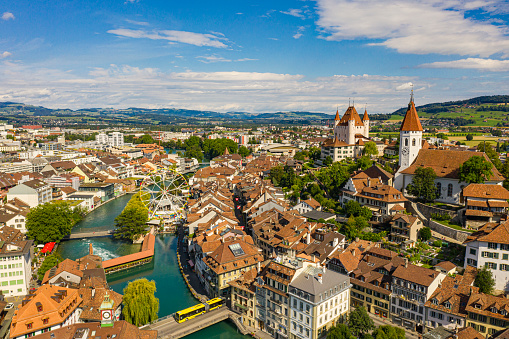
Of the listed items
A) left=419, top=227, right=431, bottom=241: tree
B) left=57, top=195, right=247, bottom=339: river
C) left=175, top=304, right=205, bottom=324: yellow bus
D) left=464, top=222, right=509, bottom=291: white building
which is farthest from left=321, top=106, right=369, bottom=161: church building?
left=175, top=304, right=205, bottom=324: yellow bus

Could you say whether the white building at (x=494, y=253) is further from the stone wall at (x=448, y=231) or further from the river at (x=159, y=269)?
the river at (x=159, y=269)

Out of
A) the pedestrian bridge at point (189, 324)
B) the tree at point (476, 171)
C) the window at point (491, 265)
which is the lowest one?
the pedestrian bridge at point (189, 324)

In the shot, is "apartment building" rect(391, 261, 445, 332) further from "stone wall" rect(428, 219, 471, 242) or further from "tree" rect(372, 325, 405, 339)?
"stone wall" rect(428, 219, 471, 242)

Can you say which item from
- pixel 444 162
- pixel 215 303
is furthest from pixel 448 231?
pixel 215 303

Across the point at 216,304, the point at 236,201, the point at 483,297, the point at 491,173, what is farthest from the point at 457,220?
the point at 236,201

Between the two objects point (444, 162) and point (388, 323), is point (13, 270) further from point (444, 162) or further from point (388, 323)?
point (444, 162)

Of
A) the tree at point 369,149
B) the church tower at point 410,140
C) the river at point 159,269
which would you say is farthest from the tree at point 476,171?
the river at point 159,269
